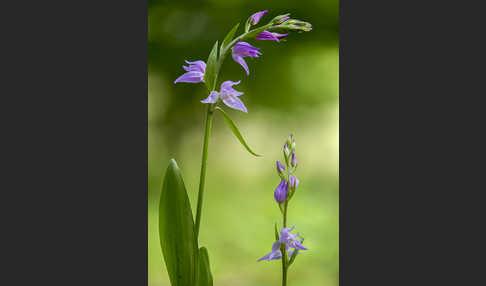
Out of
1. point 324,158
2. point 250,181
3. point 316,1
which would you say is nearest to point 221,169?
point 250,181

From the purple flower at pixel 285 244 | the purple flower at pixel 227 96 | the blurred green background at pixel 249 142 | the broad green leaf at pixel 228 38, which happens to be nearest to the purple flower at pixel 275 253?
the purple flower at pixel 285 244

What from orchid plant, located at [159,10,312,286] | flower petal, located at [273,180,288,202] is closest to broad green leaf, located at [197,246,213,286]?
orchid plant, located at [159,10,312,286]

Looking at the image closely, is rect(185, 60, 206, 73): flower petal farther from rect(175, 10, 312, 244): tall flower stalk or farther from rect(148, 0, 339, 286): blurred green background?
rect(148, 0, 339, 286): blurred green background

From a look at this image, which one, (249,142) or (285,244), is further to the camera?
(249,142)

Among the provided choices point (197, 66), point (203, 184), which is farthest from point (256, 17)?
point (203, 184)

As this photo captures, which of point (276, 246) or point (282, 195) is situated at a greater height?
point (282, 195)

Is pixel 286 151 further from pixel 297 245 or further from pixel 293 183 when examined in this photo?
pixel 297 245
